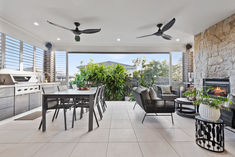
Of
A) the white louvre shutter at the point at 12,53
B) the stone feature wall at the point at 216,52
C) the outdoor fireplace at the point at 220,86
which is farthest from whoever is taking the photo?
the white louvre shutter at the point at 12,53

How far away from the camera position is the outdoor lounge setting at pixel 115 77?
181 cm

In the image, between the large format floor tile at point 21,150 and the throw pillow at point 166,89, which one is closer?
the large format floor tile at point 21,150

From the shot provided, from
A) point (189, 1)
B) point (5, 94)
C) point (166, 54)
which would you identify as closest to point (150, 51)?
point (166, 54)

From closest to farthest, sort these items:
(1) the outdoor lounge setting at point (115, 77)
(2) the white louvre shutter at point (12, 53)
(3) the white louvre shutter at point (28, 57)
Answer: (1) the outdoor lounge setting at point (115, 77)
(2) the white louvre shutter at point (12, 53)
(3) the white louvre shutter at point (28, 57)

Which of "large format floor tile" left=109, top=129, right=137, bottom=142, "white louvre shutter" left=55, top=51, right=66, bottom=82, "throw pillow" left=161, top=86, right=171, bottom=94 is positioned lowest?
"large format floor tile" left=109, top=129, right=137, bottom=142

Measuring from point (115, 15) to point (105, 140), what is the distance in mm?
3014

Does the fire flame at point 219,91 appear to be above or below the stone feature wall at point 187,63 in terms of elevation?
below

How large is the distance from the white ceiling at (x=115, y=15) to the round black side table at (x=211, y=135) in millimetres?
2505

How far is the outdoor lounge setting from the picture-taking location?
5.95 ft

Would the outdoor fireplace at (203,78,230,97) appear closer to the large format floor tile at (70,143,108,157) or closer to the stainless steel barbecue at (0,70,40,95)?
the large format floor tile at (70,143,108,157)

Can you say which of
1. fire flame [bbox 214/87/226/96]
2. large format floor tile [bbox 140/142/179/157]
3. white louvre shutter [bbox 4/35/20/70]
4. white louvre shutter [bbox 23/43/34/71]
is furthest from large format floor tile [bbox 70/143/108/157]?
white louvre shutter [bbox 23/43/34/71]

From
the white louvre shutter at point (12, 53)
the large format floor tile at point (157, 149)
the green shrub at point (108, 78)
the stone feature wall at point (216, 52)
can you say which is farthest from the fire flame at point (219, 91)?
the white louvre shutter at point (12, 53)

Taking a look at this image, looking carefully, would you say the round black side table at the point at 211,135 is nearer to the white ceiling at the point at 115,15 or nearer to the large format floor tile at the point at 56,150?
the large format floor tile at the point at 56,150

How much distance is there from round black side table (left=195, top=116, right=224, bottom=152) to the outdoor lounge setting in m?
0.01
